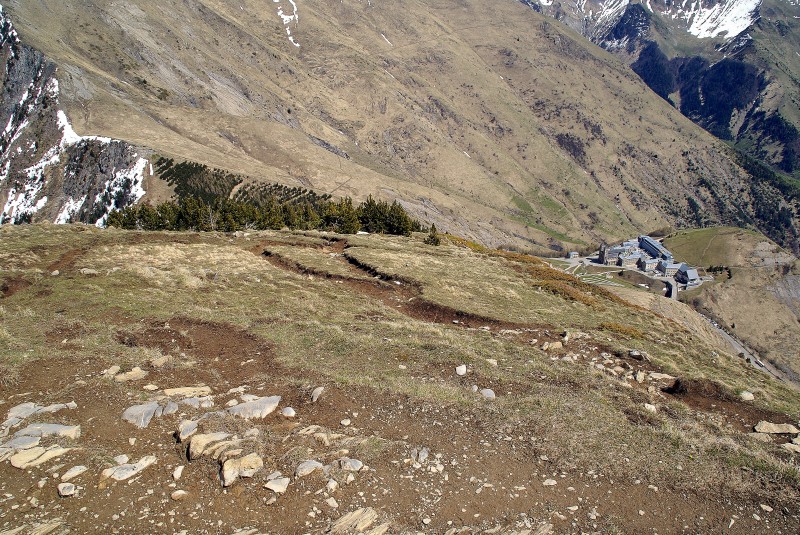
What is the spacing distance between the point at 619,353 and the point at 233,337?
59.4 feet

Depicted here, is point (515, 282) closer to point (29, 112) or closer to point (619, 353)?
point (619, 353)

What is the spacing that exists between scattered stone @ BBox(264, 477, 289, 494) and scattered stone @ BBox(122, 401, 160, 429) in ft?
14.5

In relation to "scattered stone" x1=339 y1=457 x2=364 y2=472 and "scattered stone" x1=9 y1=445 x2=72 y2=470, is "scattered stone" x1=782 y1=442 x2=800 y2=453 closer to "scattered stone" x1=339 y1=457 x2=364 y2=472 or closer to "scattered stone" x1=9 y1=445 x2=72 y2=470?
"scattered stone" x1=339 y1=457 x2=364 y2=472

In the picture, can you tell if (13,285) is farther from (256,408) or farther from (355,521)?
(355,521)

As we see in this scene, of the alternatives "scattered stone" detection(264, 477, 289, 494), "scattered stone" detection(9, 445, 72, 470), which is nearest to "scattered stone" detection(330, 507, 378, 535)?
"scattered stone" detection(264, 477, 289, 494)

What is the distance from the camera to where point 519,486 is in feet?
38.1

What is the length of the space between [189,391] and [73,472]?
14.9 feet

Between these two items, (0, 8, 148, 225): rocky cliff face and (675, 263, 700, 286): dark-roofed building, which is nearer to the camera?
(0, 8, 148, 225): rocky cliff face

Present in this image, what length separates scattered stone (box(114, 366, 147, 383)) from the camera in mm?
14988

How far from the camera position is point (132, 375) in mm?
15359

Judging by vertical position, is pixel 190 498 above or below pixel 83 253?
above

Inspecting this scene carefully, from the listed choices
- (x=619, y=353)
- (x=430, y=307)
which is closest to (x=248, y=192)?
(x=430, y=307)

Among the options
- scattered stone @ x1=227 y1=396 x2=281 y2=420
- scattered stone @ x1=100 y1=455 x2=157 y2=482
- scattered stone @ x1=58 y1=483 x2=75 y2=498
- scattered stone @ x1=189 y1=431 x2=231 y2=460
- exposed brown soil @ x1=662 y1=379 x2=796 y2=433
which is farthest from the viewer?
exposed brown soil @ x1=662 y1=379 x2=796 y2=433

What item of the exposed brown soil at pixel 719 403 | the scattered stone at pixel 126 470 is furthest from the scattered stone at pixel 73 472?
the exposed brown soil at pixel 719 403
